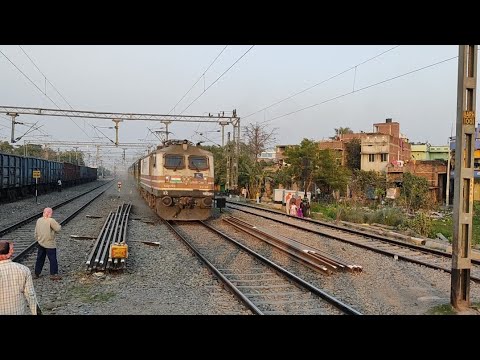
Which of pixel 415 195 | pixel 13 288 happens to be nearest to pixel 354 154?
pixel 415 195

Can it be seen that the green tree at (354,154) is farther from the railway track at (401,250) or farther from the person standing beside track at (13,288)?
the person standing beside track at (13,288)

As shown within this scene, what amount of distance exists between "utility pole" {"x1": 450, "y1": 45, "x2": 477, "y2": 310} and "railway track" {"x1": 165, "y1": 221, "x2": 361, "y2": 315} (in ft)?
5.79

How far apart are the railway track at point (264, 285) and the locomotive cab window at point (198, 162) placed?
18.0 feet

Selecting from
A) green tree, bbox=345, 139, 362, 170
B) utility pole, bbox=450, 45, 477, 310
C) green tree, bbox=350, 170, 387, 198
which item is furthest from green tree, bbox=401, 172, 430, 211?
utility pole, bbox=450, 45, 477, 310

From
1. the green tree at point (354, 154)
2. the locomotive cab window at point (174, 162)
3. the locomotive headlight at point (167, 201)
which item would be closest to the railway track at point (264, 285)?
the locomotive headlight at point (167, 201)

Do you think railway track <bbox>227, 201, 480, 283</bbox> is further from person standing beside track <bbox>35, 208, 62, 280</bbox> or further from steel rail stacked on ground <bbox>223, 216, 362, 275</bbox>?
person standing beside track <bbox>35, 208, 62, 280</bbox>

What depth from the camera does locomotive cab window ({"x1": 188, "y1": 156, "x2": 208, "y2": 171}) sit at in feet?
59.5
